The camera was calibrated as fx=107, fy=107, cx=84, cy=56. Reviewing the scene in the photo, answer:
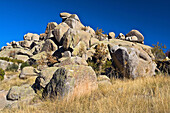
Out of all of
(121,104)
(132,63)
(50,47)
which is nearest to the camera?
(121,104)

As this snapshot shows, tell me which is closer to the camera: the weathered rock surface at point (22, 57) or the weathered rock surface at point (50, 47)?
the weathered rock surface at point (50, 47)

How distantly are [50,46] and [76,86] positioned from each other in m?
25.9

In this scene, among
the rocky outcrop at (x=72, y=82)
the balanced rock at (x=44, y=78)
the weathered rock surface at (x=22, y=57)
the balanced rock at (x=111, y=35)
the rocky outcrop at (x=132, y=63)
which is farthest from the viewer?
the balanced rock at (x=111, y=35)

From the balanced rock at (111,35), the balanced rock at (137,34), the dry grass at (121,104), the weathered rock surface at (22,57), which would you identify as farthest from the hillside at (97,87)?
the balanced rock at (111,35)

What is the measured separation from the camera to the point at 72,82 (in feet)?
14.0

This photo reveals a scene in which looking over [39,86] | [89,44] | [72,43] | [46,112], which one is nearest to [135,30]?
[89,44]

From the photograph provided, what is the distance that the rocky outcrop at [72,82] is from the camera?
4133 millimetres

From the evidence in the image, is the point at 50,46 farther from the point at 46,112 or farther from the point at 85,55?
the point at 46,112

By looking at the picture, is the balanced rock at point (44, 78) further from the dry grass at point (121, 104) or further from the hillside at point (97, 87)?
the dry grass at point (121, 104)

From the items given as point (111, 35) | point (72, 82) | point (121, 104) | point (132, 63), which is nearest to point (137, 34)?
point (111, 35)

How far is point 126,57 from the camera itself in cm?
832

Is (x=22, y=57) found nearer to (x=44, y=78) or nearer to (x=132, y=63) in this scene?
(x=44, y=78)

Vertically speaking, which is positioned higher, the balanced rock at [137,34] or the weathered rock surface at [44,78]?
the balanced rock at [137,34]

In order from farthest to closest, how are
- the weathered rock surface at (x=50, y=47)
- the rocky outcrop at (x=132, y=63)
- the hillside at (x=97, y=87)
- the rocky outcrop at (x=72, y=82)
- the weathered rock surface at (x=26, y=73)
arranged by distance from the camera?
the weathered rock surface at (x=50, y=47)
the weathered rock surface at (x=26, y=73)
the rocky outcrop at (x=132, y=63)
the rocky outcrop at (x=72, y=82)
the hillside at (x=97, y=87)
